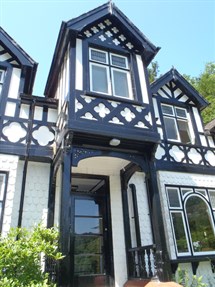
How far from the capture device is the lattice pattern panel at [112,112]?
21.6ft

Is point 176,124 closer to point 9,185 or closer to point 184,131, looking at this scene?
point 184,131

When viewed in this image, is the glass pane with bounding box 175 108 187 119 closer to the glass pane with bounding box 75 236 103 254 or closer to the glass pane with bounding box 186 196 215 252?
the glass pane with bounding box 186 196 215 252

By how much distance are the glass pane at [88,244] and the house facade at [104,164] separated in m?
0.03

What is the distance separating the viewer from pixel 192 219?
8344 mm

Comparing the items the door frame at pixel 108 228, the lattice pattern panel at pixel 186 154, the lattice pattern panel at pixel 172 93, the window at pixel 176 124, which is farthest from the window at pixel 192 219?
the lattice pattern panel at pixel 172 93

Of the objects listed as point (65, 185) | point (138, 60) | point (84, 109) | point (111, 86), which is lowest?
point (65, 185)

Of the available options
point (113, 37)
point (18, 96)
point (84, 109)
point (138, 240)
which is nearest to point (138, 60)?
point (113, 37)

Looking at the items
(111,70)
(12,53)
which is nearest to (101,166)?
(111,70)

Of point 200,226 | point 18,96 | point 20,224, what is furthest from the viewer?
Result: point 200,226

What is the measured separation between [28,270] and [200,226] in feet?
19.9

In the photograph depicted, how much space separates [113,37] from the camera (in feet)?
28.8

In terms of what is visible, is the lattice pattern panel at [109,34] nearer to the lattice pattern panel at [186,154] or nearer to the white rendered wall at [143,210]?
the lattice pattern panel at [186,154]

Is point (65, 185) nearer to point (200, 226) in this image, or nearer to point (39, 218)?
point (39, 218)

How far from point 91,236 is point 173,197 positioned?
3.00m
